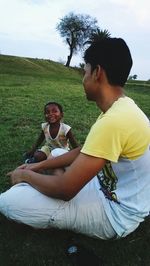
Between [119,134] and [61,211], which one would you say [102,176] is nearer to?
[61,211]

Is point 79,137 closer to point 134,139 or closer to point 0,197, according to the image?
point 0,197

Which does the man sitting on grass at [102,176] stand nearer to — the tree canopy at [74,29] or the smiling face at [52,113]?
the smiling face at [52,113]

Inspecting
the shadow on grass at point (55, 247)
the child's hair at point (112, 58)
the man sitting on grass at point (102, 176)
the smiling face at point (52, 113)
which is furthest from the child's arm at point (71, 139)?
the child's hair at point (112, 58)

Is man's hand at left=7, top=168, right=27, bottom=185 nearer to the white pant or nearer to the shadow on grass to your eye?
the white pant

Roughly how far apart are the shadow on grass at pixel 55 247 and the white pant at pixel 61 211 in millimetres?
147

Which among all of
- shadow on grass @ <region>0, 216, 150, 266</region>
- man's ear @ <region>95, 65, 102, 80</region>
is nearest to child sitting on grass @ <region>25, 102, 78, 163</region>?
shadow on grass @ <region>0, 216, 150, 266</region>

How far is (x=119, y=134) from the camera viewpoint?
3.85 metres

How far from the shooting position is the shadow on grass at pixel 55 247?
169 inches

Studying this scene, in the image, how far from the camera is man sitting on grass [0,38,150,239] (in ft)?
12.6

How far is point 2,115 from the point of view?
12969 mm

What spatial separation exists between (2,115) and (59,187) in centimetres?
913

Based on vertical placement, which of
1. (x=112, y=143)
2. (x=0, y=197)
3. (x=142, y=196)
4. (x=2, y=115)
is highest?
(x=112, y=143)

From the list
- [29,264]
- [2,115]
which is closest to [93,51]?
[29,264]

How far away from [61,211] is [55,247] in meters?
0.40
